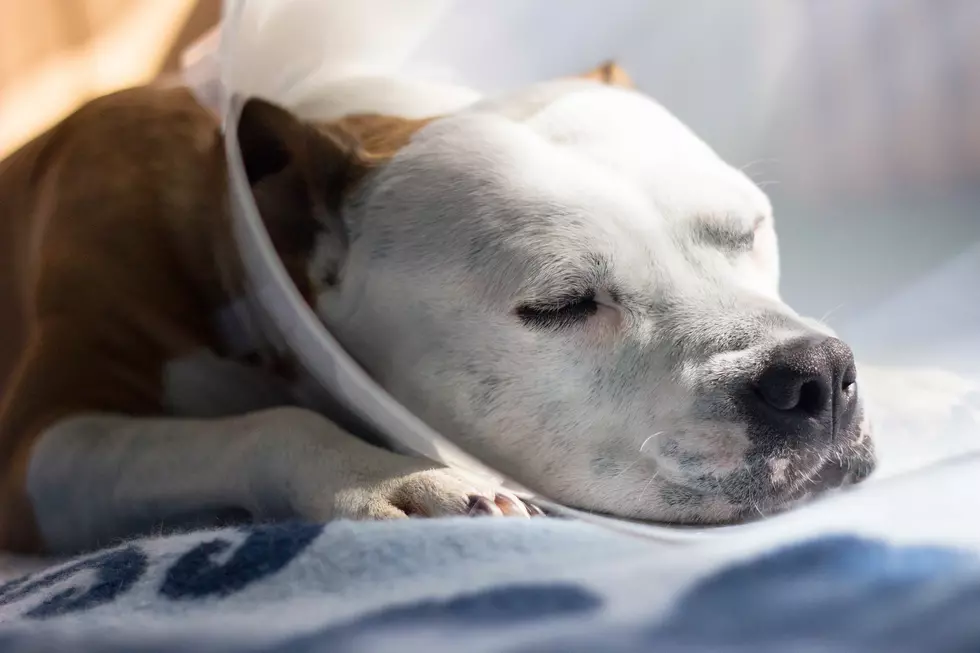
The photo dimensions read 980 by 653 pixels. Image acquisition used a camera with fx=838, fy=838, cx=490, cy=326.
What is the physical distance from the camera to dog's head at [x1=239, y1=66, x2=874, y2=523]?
0.71 m

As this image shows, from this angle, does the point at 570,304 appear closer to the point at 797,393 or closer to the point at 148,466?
the point at 797,393

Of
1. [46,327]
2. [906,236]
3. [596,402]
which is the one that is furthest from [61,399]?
[906,236]

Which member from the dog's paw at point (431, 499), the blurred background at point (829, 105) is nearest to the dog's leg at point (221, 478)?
the dog's paw at point (431, 499)

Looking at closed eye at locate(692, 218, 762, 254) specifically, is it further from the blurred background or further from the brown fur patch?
the brown fur patch

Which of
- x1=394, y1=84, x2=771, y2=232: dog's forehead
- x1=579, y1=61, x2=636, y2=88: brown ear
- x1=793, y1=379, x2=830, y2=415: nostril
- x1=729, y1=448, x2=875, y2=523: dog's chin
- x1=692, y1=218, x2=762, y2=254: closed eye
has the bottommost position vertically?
x1=729, y1=448, x2=875, y2=523: dog's chin

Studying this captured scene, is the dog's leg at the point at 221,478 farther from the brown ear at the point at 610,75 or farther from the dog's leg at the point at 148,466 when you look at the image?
the brown ear at the point at 610,75

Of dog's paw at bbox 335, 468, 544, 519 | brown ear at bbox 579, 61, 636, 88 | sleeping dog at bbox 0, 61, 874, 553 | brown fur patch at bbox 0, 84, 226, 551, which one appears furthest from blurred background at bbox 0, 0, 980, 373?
dog's paw at bbox 335, 468, 544, 519

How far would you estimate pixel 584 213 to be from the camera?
0.77 metres

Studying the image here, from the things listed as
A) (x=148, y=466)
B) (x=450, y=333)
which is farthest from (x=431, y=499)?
(x=148, y=466)

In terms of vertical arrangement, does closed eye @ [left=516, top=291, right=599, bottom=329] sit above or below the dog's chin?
above

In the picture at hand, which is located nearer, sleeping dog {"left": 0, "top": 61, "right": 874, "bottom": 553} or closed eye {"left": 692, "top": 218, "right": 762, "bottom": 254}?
sleeping dog {"left": 0, "top": 61, "right": 874, "bottom": 553}

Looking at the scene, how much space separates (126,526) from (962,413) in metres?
0.80

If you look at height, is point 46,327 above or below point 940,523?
above

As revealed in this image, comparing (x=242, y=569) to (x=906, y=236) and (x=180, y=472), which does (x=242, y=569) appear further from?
(x=906, y=236)
